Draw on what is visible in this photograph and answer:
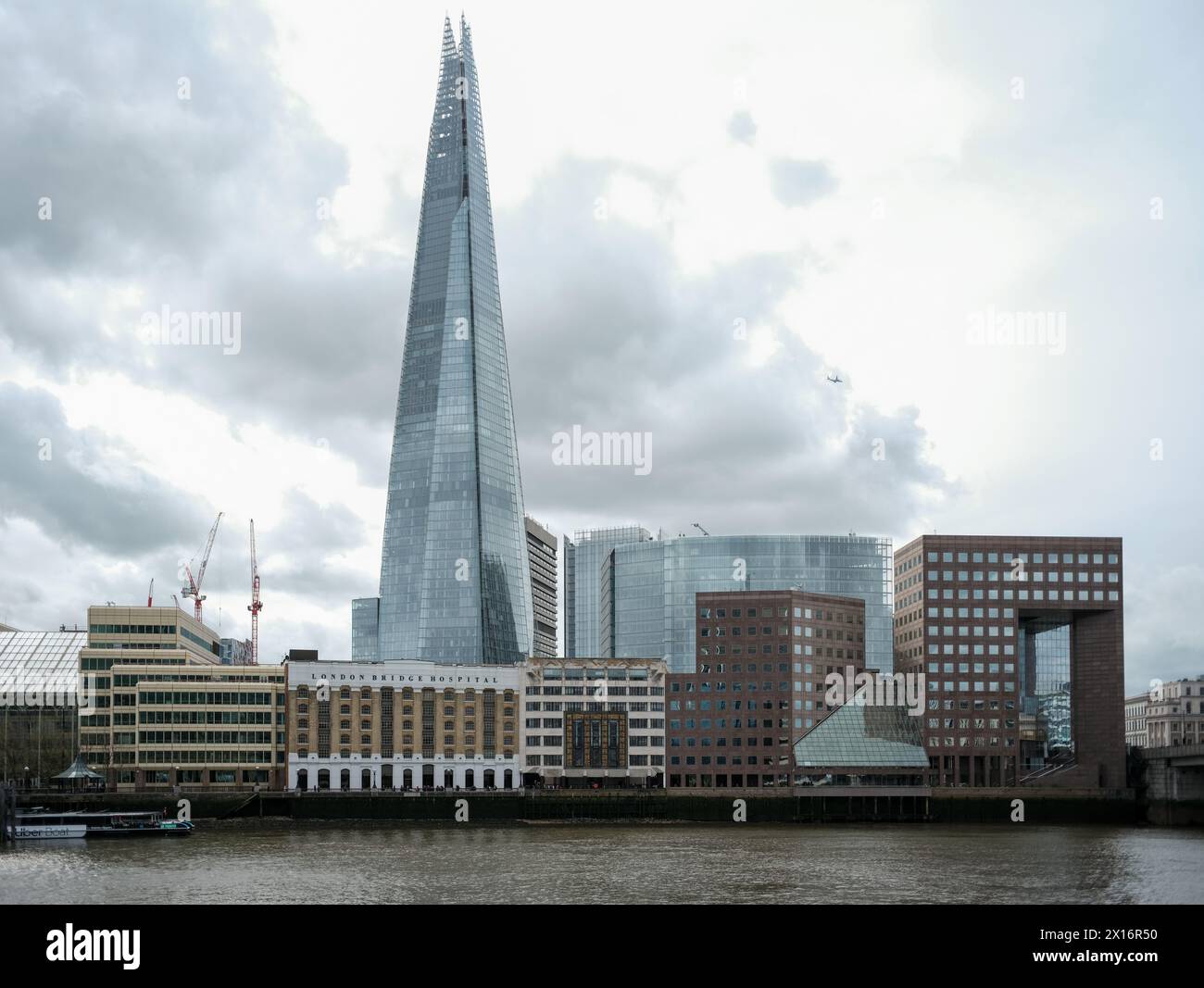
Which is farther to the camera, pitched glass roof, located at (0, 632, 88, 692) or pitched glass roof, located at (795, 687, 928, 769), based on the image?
pitched glass roof, located at (0, 632, 88, 692)

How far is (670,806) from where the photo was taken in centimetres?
15825

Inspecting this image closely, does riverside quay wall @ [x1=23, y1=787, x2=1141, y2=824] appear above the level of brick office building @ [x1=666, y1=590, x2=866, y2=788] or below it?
below

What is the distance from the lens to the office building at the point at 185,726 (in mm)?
165875

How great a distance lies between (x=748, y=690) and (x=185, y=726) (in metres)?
73.5

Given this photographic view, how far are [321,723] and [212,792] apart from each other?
16312mm

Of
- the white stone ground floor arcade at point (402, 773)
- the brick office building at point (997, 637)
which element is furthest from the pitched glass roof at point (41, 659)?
the brick office building at point (997, 637)

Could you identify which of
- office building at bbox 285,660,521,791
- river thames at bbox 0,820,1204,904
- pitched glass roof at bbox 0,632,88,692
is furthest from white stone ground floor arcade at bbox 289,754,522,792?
river thames at bbox 0,820,1204,904

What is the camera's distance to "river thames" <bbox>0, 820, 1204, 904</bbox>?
7094 cm

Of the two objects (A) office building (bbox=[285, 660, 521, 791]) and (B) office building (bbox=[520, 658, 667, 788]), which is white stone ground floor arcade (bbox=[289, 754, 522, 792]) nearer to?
(A) office building (bbox=[285, 660, 521, 791])

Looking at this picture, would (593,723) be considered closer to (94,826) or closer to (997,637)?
(997,637)

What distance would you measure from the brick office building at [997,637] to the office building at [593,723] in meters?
39.8

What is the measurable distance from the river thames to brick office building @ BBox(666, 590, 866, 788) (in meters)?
42.7
